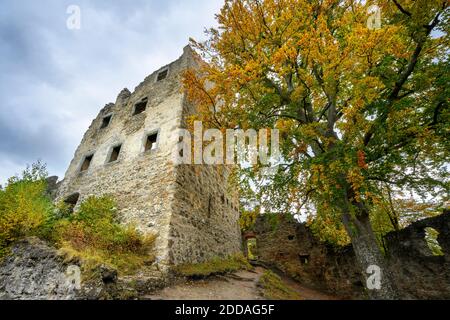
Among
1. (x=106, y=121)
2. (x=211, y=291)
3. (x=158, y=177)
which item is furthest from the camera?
(x=106, y=121)

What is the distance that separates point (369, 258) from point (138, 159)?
8.24 metres

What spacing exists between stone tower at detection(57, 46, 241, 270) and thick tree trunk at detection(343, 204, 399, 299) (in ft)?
15.6

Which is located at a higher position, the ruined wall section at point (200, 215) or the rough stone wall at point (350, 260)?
the ruined wall section at point (200, 215)

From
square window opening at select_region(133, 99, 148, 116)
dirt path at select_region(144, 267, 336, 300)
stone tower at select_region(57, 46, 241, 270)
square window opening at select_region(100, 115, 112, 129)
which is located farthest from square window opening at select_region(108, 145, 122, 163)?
dirt path at select_region(144, 267, 336, 300)

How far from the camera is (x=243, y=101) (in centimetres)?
670

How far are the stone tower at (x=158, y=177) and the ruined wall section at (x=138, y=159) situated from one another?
0.10 feet

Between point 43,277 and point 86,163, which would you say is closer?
point 43,277

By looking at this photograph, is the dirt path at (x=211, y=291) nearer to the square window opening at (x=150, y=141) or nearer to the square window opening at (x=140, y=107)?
the square window opening at (x=150, y=141)

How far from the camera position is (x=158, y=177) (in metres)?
7.59

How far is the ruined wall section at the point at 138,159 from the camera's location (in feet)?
23.0

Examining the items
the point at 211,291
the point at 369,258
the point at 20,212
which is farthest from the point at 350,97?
the point at 20,212

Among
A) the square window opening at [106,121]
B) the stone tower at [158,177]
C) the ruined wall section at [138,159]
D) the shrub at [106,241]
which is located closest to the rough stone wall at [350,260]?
the stone tower at [158,177]

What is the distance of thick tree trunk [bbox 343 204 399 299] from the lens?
4.38 m

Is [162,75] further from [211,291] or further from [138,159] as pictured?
[211,291]
